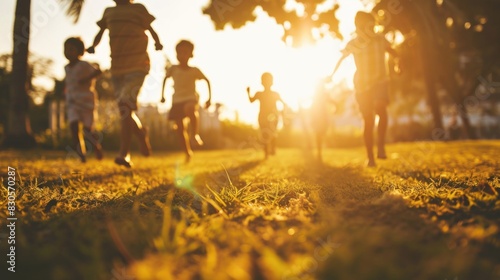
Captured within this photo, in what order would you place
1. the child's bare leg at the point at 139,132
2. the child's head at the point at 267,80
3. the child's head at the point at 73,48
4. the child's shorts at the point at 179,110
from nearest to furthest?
the child's bare leg at the point at 139,132, the child's head at the point at 73,48, the child's shorts at the point at 179,110, the child's head at the point at 267,80

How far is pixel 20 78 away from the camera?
9.66m

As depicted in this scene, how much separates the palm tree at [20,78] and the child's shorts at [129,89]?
20.5ft

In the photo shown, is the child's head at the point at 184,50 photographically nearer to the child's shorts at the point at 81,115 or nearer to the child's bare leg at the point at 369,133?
the child's shorts at the point at 81,115

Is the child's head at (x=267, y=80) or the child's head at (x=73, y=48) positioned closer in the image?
the child's head at (x=73, y=48)

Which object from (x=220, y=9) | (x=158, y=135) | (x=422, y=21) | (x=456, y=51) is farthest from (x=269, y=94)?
(x=456, y=51)

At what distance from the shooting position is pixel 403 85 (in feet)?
71.4

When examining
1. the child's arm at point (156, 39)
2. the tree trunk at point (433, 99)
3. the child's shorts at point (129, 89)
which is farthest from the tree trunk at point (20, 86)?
the tree trunk at point (433, 99)

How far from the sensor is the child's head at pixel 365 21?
4828 millimetres

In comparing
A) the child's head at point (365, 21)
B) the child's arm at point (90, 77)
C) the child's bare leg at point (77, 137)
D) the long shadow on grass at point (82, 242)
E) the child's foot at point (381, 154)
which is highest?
the child's head at point (365, 21)

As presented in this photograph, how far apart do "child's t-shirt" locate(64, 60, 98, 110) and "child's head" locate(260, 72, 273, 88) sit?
320 centimetres

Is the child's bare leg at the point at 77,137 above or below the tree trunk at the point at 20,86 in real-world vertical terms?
below

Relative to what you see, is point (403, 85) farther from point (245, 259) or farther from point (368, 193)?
point (245, 259)

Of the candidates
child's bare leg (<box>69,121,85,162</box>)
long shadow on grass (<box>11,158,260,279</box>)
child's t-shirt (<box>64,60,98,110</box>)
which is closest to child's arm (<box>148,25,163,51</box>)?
child's t-shirt (<box>64,60,98,110</box>)

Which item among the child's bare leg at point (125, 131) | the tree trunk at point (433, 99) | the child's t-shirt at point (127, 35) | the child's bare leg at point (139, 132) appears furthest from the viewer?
the tree trunk at point (433, 99)
